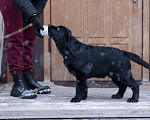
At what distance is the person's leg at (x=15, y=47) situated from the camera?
9.31 feet

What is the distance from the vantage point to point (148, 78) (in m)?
Result: 4.41

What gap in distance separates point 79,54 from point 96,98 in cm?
54

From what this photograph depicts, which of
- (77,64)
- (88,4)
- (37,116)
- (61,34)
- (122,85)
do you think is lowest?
(37,116)

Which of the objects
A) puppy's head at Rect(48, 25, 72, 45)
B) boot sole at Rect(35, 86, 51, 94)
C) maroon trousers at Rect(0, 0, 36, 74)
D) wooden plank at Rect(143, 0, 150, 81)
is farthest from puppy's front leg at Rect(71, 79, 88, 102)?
wooden plank at Rect(143, 0, 150, 81)

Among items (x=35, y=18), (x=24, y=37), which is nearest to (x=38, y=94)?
(x=24, y=37)

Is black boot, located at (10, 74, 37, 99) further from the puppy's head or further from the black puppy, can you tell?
the puppy's head

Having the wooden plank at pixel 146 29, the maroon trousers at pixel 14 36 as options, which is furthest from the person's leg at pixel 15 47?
the wooden plank at pixel 146 29

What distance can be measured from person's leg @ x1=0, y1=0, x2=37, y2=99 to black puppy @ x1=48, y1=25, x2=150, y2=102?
0.41 m

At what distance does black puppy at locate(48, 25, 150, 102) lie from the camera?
104 inches

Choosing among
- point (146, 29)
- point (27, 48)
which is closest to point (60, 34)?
point (27, 48)

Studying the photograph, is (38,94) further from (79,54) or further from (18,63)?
(79,54)

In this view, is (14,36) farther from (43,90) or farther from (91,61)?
(91,61)

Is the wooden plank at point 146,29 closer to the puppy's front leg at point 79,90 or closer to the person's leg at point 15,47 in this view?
the puppy's front leg at point 79,90

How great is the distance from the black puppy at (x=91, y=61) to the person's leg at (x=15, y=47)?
406 millimetres
